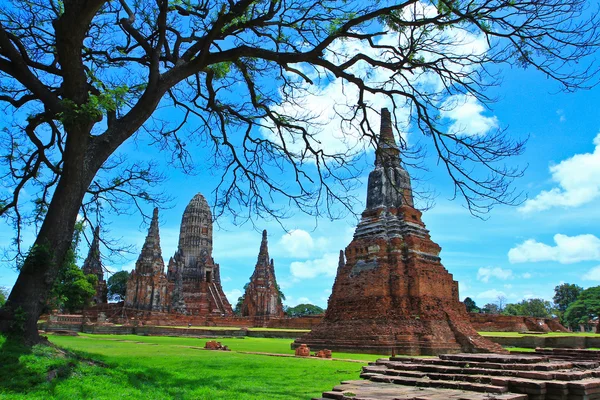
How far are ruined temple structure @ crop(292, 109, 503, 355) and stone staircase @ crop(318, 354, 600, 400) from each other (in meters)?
11.4

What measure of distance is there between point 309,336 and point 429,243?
22.9ft

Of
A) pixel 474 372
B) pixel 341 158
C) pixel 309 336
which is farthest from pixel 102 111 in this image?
pixel 309 336

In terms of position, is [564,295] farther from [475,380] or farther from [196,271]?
[475,380]

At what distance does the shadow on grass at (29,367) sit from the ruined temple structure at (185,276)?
40219 mm

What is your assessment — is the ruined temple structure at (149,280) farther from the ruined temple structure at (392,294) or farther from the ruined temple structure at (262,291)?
the ruined temple structure at (392,294)

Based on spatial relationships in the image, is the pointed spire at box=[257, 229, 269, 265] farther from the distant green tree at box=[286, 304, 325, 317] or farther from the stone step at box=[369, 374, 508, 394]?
the distant green tree at box=[286, 304, 325, 317]

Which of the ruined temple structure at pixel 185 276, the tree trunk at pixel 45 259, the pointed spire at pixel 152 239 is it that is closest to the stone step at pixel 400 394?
the tree trunk at pixel 45 259

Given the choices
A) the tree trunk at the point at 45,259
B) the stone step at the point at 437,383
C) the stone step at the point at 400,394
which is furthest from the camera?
the tree trunk at the point at 45,259

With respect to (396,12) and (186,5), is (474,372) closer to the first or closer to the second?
(396,12)

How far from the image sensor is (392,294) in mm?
20562

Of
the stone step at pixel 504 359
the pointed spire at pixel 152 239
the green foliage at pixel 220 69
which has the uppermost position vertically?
the pointed spire at pixel 152 239

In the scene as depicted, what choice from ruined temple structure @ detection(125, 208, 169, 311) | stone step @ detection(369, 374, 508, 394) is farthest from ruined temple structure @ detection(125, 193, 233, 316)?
stone step @ detection(369, 374, 508, 394)

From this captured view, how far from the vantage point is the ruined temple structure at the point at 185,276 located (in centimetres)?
4662

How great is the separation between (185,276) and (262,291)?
971cm
